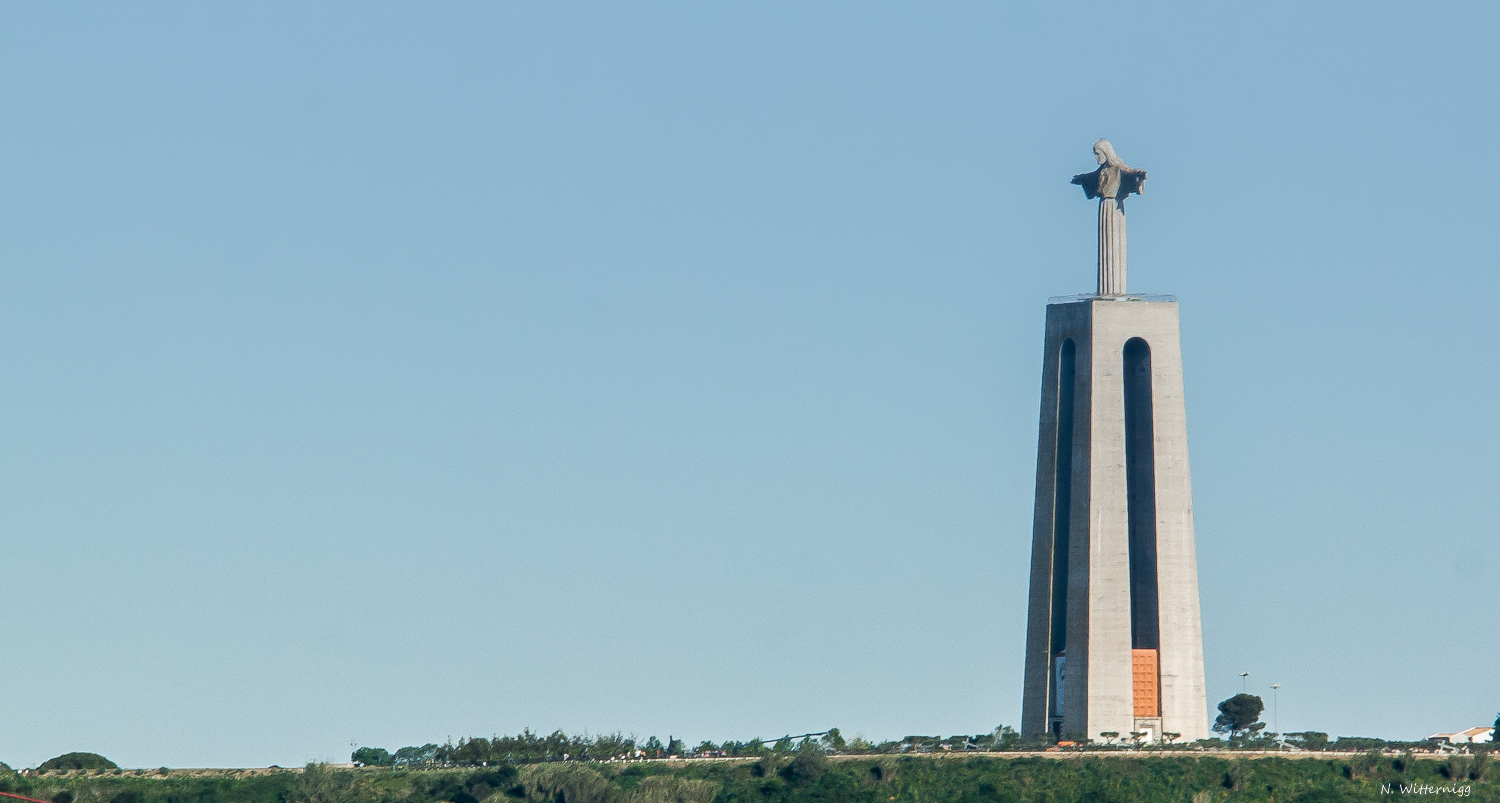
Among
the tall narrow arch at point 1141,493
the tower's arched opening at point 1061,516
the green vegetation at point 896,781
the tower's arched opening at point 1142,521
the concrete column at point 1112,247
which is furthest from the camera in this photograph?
the concrete column at point 1112,247

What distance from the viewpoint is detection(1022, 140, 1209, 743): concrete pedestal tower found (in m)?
98.2

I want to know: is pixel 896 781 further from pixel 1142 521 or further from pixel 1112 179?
pixel 1112 179

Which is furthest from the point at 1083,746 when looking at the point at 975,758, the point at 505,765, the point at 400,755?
the point at 400,755

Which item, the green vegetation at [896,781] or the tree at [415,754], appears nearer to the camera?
the green vegetation at [896,781]

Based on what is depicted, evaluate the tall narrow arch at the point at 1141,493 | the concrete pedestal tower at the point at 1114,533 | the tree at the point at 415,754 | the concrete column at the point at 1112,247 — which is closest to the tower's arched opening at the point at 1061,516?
the concrete pedestal tower at the point at 1114,533

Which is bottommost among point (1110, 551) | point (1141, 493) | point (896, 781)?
point (896, 781)

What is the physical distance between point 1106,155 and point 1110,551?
1546cm

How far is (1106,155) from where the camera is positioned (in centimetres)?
10288

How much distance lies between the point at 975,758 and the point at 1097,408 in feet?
48.6

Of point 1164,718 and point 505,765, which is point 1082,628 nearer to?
point 1164,718

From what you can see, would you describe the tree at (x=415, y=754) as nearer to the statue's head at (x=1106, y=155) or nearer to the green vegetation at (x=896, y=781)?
the green vegetation at (x=896, y=781)

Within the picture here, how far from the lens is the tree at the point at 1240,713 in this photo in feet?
330

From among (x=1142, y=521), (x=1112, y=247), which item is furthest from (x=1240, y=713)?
(x=1112, y=247)

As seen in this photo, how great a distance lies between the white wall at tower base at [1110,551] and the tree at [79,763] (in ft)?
116
